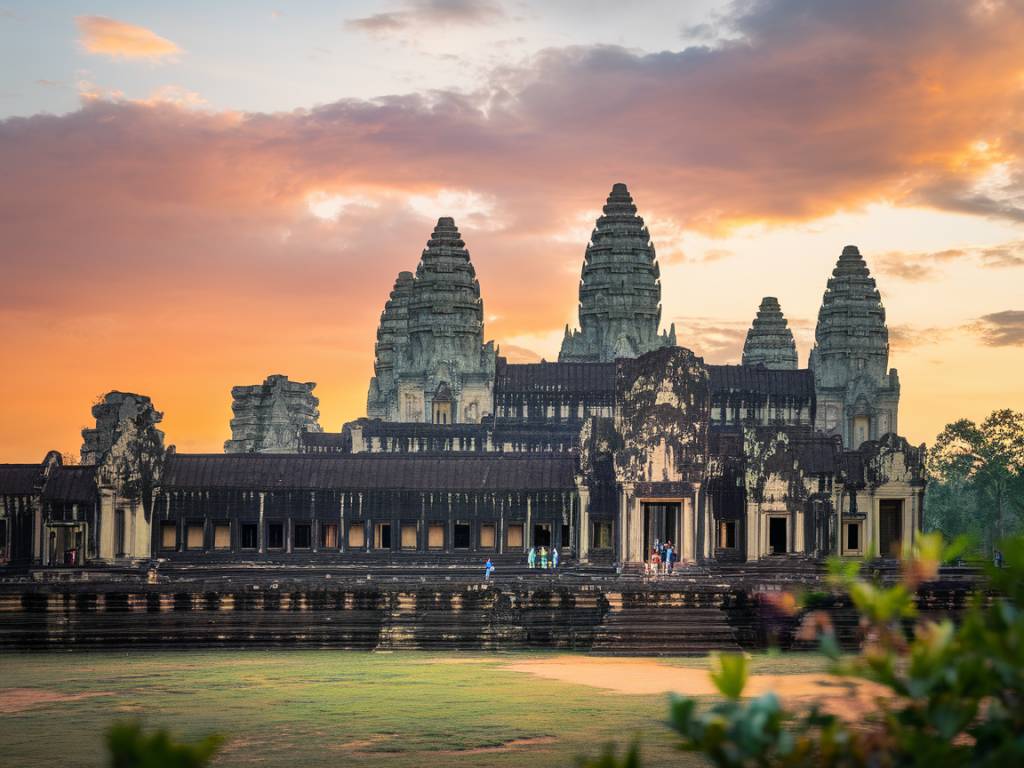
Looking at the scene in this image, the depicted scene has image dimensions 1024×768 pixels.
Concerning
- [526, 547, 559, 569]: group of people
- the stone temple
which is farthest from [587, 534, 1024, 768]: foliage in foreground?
[526, 547, 559, 569]: group of people

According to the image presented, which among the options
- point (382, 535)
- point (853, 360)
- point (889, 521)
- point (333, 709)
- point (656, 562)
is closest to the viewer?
point (333, 709)

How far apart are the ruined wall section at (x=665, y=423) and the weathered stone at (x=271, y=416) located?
46.0 meters

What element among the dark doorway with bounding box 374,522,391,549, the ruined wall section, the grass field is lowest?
the grass field

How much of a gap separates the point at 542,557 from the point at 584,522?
7.17ft

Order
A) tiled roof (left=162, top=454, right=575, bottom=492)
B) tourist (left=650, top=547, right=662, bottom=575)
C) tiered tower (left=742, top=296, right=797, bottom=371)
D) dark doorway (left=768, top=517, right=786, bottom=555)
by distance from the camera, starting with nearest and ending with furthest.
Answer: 1. tourist (left=650, top=547, right=662, bottom=575)
2. dark doorway (left=768, top=517, right=786, bottom=555)
3. tiled roof (left=162, top=454, right=575, bottom=492)
4. tiered tower (left=742, top=296, right=797, bottom=371)

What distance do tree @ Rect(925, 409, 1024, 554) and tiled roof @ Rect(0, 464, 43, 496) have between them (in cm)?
6614

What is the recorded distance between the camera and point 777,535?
6178 cm

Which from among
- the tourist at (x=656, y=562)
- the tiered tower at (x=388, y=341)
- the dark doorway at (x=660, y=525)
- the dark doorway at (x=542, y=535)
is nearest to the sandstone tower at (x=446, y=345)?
the tiered tower at (x=388, y=341)

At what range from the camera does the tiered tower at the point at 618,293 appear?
133 m

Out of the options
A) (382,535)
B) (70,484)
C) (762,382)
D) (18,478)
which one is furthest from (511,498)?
(762,382)

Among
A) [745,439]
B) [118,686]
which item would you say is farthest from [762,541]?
[118,686]

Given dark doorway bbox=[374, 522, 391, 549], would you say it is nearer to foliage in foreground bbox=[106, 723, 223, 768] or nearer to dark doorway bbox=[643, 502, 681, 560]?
dark doorway bbox=[643, 502, 681, 560]

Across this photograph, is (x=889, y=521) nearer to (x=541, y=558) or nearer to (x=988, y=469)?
(x=541, y=558)

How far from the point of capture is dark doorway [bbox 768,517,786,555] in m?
61.7
